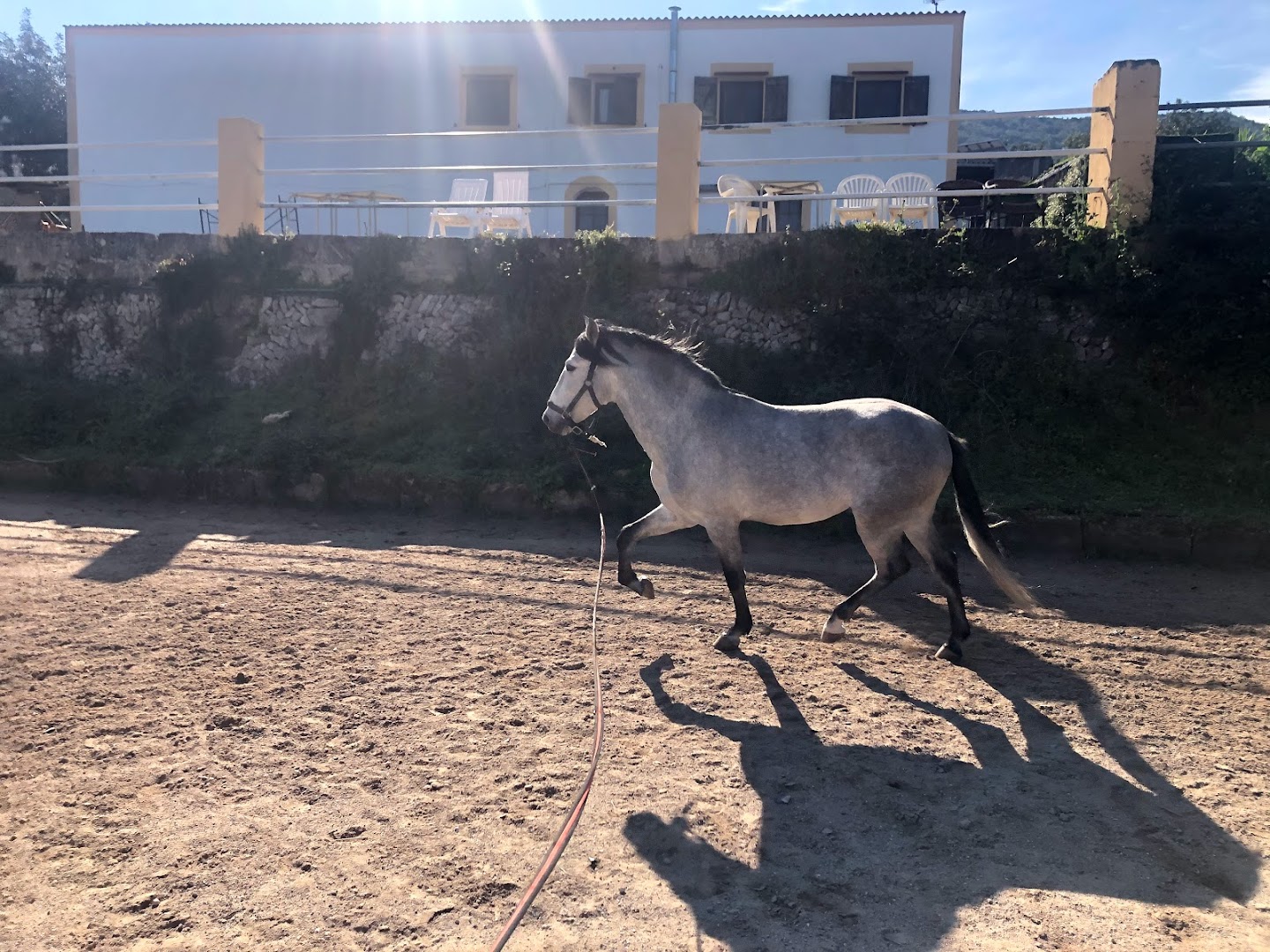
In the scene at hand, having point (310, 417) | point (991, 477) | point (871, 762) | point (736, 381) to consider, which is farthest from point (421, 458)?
point (871, 762)

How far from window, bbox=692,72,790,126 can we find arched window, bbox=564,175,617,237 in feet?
8.03

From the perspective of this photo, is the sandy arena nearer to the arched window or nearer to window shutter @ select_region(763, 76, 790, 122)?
the arched window

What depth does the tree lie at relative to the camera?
23.4 m

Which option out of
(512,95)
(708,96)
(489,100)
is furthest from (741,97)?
(489,100)

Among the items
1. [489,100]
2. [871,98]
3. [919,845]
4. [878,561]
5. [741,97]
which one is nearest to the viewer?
[919,845]

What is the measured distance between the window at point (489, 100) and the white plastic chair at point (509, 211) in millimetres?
3683

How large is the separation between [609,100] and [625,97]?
35cm

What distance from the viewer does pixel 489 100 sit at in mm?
17984

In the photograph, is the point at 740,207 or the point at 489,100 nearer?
the point at 740,207

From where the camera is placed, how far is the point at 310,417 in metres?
9.05

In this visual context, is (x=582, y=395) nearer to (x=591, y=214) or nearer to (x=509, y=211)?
(x=509, y=211)

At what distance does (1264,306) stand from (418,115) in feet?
51.5

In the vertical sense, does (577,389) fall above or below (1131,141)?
below

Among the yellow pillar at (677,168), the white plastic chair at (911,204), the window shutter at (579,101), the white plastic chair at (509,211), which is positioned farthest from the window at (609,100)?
the yellow pillar at (677,168)
